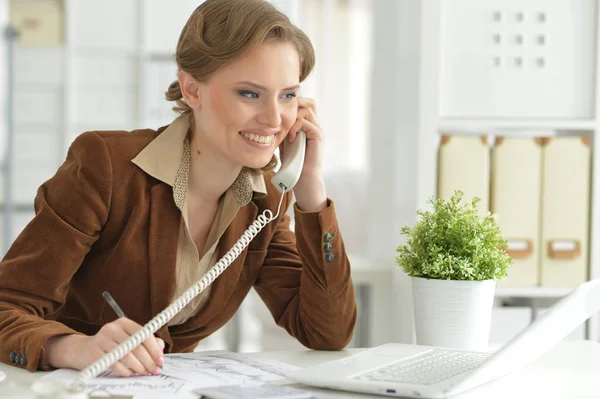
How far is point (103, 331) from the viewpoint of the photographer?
117cm

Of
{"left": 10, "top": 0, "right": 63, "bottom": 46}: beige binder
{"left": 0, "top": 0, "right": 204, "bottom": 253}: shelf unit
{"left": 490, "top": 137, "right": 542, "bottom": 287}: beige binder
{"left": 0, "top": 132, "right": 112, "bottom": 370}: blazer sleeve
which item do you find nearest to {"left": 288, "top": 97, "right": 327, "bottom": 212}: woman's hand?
{"left": 0, "top": 132, "right": 112, "bottom": 370}: blazer sleeve

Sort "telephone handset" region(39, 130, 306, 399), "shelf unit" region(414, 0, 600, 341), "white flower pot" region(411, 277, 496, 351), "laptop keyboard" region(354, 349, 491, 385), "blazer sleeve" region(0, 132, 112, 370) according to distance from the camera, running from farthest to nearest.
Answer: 1. "shelf unit" region(414, 0, 600, 341)
2. "white flower pot" region(411, 277, 496, 351)
3. "blazer sleeve" region(0, 132, 112, 370)
4. "laptop keyboard" region(354, 349, 491, 385)
5. "telephone handset" region(39, 130, 306, 399)

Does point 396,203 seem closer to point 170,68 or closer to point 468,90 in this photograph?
point 468,90

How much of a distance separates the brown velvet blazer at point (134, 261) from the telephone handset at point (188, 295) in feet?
0.25

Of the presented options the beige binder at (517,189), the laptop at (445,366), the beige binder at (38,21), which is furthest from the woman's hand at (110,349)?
the beige binder at (38,21)

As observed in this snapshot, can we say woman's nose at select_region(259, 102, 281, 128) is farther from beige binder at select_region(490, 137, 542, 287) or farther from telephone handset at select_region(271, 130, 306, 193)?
beige binder at select_region(490, 137, 542, 287)

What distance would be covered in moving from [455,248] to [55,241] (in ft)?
2.26

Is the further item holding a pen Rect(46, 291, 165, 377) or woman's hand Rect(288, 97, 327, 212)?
woman's hand Rect(288, 97, 327, 212)

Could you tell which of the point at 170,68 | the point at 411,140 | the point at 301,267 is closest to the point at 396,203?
the point at 411,140

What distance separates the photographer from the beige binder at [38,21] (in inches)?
220

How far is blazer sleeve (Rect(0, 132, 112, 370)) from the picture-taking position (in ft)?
4.30

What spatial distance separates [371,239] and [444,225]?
0.93 m

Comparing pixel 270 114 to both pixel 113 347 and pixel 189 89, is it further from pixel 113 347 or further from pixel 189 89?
pixel 113 347

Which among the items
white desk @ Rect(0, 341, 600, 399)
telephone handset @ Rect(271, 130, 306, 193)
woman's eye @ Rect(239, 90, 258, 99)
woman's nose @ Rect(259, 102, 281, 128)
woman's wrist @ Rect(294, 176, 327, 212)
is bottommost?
white desk @ Rect(0, 341, 600, 399)
